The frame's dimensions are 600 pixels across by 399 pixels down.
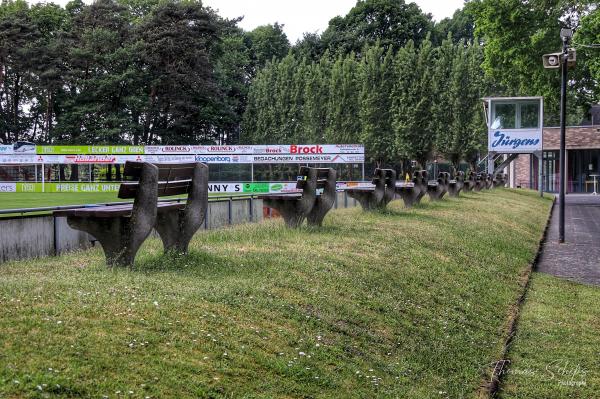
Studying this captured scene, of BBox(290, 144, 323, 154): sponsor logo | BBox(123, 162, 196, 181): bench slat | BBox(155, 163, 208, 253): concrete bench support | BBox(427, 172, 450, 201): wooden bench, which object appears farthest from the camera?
BBox(290, 144, 323, 154): sponsor logo

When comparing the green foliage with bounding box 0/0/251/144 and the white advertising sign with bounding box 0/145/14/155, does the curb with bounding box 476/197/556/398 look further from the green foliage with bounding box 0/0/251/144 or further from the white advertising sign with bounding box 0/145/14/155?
the green foliage with bounding box 0/0/251/144

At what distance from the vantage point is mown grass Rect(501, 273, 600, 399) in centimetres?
670

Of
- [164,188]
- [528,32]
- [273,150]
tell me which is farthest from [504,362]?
[273,150]

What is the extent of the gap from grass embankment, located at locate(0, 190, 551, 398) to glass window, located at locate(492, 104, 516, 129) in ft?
111

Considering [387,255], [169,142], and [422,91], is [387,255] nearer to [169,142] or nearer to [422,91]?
[422,91]

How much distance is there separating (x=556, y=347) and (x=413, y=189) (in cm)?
1243

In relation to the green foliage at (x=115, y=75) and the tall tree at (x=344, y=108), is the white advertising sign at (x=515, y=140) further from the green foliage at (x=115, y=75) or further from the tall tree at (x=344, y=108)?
the green foliage at (x=115, y=75)

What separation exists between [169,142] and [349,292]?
60922 mm

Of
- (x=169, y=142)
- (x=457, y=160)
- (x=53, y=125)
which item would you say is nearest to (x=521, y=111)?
(x=457, y=160)

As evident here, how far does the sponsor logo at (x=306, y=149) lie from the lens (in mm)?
53062

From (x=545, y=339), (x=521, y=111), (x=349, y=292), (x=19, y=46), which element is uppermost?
(x=19, y=46)

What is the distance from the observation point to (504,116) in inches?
1727

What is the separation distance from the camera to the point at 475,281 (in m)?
10.9

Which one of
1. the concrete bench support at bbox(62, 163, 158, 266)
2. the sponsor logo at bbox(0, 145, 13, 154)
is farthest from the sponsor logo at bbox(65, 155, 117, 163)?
the concrete bench support at bbox(62, 163, 158, 266)
